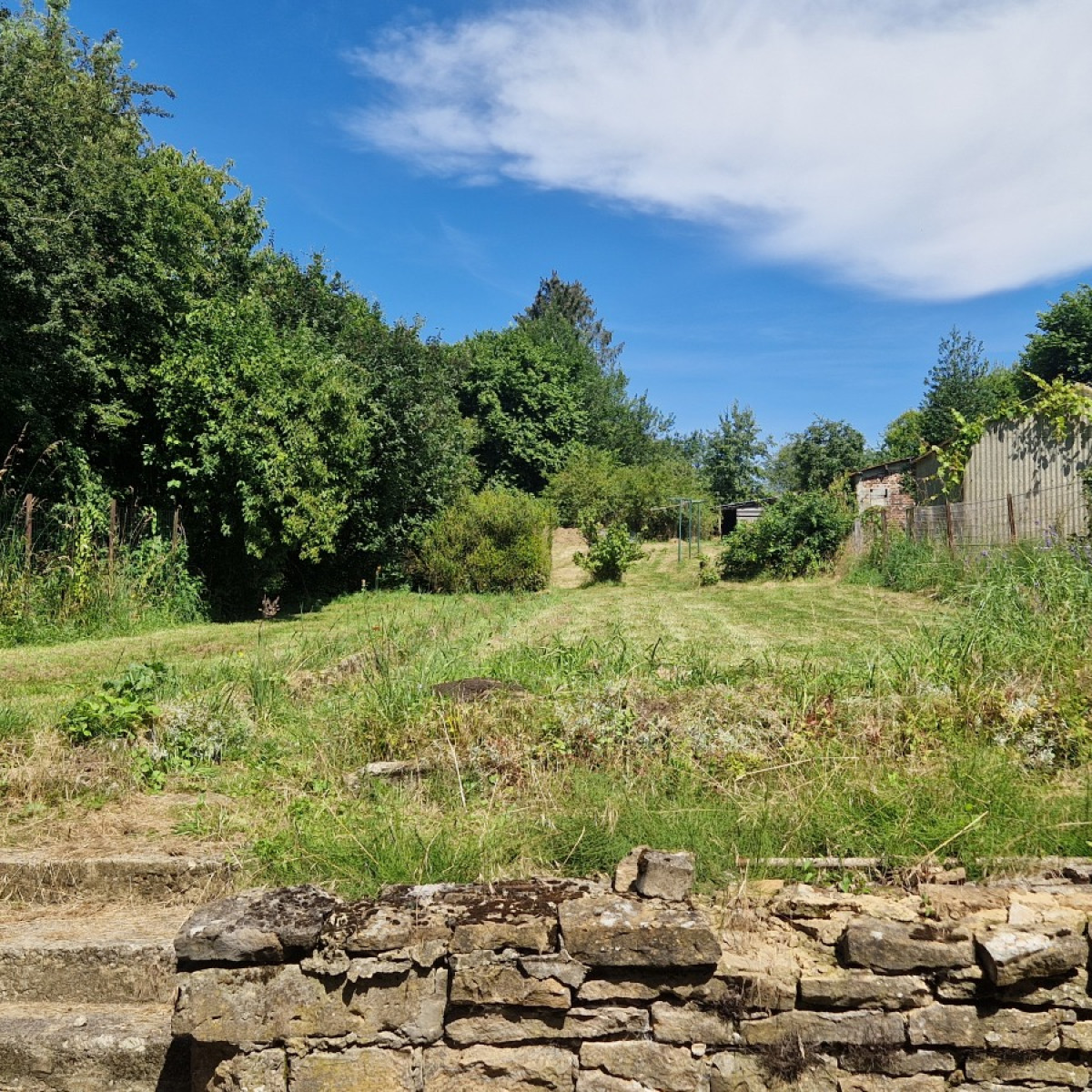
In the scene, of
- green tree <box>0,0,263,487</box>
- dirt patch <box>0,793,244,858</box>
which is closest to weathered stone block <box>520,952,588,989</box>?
dirt patch <box>0,793,244,858</box>

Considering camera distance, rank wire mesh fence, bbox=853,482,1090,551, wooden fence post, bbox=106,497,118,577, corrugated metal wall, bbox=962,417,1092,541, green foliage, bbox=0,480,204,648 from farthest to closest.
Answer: corrugated metal wall, bbox=962,417,1092,541 → wire mesh fence, bbox=853,482,1090,551 → wooden fence post, bbox=106,497,118,577 → green foliage, bbox=0,480,204,648

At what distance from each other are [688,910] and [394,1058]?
1.06 metres

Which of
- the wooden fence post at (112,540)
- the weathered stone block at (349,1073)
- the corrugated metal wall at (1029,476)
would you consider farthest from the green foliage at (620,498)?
the weathered stone block at (349,1073)

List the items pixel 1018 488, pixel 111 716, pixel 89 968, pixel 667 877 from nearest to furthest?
pixel 667 877
pixel 89 968
pixel 111 716
pixel 1018 488

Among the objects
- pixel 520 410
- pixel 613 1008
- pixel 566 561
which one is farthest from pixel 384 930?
pixel 520 410

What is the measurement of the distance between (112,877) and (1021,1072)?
3608 mm

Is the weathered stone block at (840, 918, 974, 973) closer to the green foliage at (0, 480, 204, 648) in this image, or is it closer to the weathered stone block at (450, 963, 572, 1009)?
the weathered stone block at (450, 963, 572, 1009)

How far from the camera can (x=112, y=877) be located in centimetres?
368

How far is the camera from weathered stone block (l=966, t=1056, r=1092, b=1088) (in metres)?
2.64

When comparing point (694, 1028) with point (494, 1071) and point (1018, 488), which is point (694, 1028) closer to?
point (494, 1071)

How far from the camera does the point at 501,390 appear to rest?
3741 centimetres

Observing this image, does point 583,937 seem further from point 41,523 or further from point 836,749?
point 41,523

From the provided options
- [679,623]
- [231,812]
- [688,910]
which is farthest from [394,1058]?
[679,623]

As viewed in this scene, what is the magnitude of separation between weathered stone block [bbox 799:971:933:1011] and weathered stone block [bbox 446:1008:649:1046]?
550 mm
